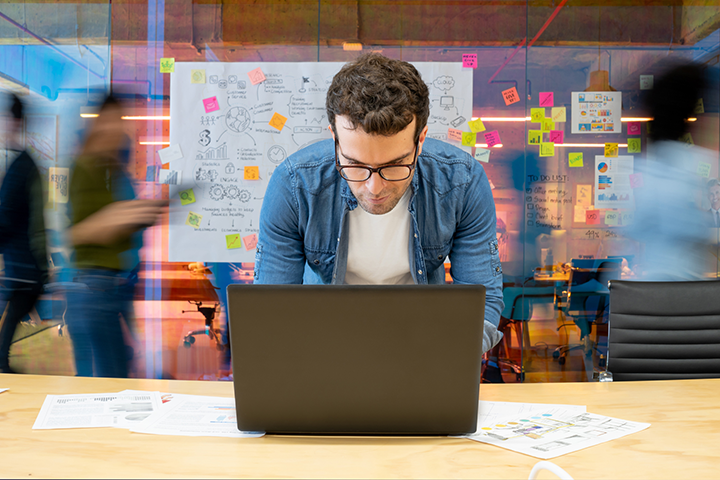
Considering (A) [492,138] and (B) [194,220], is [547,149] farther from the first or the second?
(B) [194,220]

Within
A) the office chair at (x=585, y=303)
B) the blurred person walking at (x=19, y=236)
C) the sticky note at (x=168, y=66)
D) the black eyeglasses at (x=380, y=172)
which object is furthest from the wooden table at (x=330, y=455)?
the sticky note at (x=168, y=66)

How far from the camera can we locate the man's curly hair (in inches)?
40.8

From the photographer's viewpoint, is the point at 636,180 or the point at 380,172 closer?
the point at 380,172

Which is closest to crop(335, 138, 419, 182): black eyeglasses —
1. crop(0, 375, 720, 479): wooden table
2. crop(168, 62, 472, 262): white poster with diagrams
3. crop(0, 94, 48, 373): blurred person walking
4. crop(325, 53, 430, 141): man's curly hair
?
crop(325, 53, 430, 141): man's curly hair

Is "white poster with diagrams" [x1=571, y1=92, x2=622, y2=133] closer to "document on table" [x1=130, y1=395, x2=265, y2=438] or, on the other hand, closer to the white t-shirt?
the white t-shirt

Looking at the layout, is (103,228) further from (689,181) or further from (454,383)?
(689,181)

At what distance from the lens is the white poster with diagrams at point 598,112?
3.00m

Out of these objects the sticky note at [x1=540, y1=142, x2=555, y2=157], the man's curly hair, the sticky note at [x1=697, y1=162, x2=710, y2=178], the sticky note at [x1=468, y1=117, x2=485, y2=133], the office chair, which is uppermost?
the sticky note at [x1=468, y1=117, x2=485, y2=133]

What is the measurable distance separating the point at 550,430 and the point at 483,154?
226 cm

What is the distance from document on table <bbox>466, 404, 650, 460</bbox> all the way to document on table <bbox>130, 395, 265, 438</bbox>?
45 centimetres

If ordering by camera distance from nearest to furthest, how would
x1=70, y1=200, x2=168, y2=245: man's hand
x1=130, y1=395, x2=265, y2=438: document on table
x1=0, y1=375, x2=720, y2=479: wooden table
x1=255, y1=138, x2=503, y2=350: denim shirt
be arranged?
1. x1=0, y1=375, x2=720, y2=479: wooden table
2. x1=130, y1=395, x2=265, y2=438: document on table
3. x1=255, y1=138, x2=503, y2=350: denim shirt
4. x1=70, y1=200, x2=168, y2=245: man's hand

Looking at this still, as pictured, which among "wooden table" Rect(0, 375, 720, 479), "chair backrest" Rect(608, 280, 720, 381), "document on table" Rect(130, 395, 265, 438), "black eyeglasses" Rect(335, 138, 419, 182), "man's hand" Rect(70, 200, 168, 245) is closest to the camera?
"wooden table" Rect(0, 375, 720, 479)

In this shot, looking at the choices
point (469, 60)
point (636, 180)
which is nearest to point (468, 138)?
point (469, 60)

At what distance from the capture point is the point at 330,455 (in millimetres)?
841
